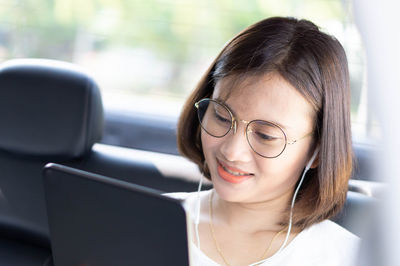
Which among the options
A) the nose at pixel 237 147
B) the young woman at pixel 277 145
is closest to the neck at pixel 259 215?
the young woman at pixel 277 145

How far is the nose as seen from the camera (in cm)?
135

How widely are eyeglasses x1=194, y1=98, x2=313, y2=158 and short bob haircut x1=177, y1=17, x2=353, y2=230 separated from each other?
0.07 m

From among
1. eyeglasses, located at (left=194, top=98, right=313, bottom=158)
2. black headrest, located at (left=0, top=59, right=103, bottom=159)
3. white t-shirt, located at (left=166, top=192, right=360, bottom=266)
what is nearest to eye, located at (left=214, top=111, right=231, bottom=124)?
eyeglasses, located at (left=194, top=98, right=313, bottom=158)

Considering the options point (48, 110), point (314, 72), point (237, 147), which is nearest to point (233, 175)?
point (237, 147)

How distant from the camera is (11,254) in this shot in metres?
1.98

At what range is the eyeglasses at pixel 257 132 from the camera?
4.39ft

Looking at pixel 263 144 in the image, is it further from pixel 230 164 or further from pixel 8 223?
pixel 8 223

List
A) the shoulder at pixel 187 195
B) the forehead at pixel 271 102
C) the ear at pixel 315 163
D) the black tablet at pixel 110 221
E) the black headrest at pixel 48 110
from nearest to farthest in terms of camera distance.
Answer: the black tablet at pixel 110 221 → the forehead at pixel 271 102 → the ear at pixel 315 163 → the shoulder at pixel 187 195 → the black headrest at pixel 48 110

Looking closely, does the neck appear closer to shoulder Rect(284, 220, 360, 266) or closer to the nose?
shoulder Rect(284, 220, 360, 266)

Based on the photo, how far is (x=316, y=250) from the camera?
1.49 m

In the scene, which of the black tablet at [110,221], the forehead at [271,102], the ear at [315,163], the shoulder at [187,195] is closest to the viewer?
the black tablet at [110,221]

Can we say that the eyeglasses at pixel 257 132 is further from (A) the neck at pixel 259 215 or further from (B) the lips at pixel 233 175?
(A) the neck at pixel 259 215

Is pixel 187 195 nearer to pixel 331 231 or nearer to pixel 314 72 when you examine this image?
pixel 331 231

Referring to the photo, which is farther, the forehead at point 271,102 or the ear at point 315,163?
the ear at point 315,163
